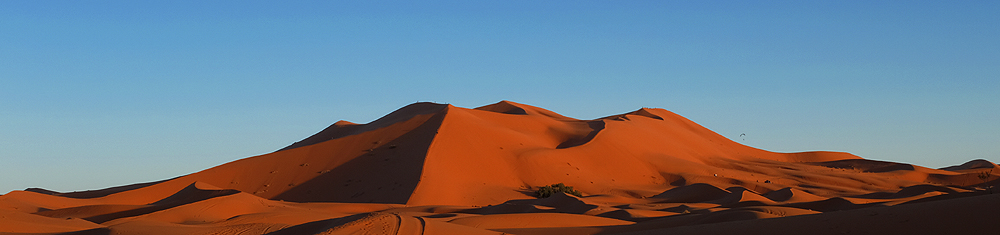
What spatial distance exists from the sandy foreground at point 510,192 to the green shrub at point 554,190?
0.82 meters

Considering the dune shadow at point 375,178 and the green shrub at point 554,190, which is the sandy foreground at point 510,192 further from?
the green shrub at point 554,190

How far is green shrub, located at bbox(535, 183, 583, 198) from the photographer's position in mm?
30703

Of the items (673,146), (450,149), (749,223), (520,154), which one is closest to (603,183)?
(520,154)

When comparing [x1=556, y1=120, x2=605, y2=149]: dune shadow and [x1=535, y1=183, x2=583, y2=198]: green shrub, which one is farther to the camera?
[x1=556, y1=120, x2=605, y2=149]: dune shadow

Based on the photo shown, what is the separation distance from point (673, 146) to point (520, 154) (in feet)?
49.7

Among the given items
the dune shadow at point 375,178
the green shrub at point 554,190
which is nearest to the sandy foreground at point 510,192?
the dune shadow at point 375,178

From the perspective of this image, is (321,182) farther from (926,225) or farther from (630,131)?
(926,225)

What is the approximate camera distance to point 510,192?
3134 centimetres

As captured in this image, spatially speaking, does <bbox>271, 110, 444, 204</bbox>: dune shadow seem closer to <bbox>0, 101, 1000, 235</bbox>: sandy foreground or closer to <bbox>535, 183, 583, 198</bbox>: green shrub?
<bbox>0, 101, 1000, 235</bbox>: sandy foreground

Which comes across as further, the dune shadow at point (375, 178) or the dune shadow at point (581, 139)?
the dune shadow at point (581, 139)

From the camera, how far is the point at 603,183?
115 ft

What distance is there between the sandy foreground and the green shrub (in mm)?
822

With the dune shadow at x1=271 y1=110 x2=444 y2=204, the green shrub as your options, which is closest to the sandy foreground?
the dune shadow at x1=271 y1=110 x2=444 y2=204

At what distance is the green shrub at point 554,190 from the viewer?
30.7 meters
